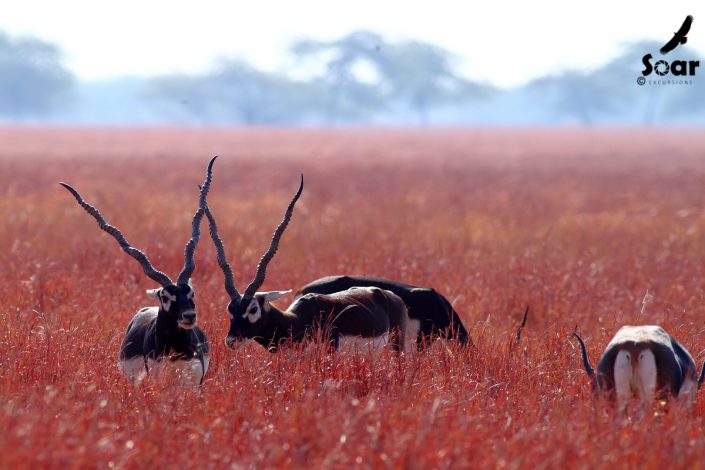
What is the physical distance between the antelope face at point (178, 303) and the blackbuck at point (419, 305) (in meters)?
2.09

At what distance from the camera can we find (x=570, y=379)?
22.4 feet

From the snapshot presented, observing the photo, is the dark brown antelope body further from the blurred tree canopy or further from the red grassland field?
the blurred tree canopy

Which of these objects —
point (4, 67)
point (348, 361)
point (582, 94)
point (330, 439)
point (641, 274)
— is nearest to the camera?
point (330, 439)

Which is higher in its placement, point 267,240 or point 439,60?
point 439,60

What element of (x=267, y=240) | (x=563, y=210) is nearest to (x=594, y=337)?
(x=267, y=240)

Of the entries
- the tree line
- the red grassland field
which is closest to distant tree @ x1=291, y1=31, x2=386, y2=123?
the tree line

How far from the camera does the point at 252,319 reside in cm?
690

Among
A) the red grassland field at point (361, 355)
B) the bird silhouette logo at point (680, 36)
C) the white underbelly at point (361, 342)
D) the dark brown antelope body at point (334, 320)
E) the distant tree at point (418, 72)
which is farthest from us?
the distant tree at point (418, 72)

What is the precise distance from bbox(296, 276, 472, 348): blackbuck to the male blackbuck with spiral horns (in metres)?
1.88

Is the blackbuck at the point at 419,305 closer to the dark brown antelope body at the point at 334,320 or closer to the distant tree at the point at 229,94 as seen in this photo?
the dark brown antelope body at the point at 334,320

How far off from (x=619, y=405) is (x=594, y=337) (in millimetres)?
2661

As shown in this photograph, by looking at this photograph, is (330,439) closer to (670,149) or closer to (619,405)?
(619,405)

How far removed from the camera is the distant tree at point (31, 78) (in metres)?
114

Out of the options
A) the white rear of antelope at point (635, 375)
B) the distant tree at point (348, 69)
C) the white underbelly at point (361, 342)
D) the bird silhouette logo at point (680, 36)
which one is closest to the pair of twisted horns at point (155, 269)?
the white underbelly at point (361, 342)
